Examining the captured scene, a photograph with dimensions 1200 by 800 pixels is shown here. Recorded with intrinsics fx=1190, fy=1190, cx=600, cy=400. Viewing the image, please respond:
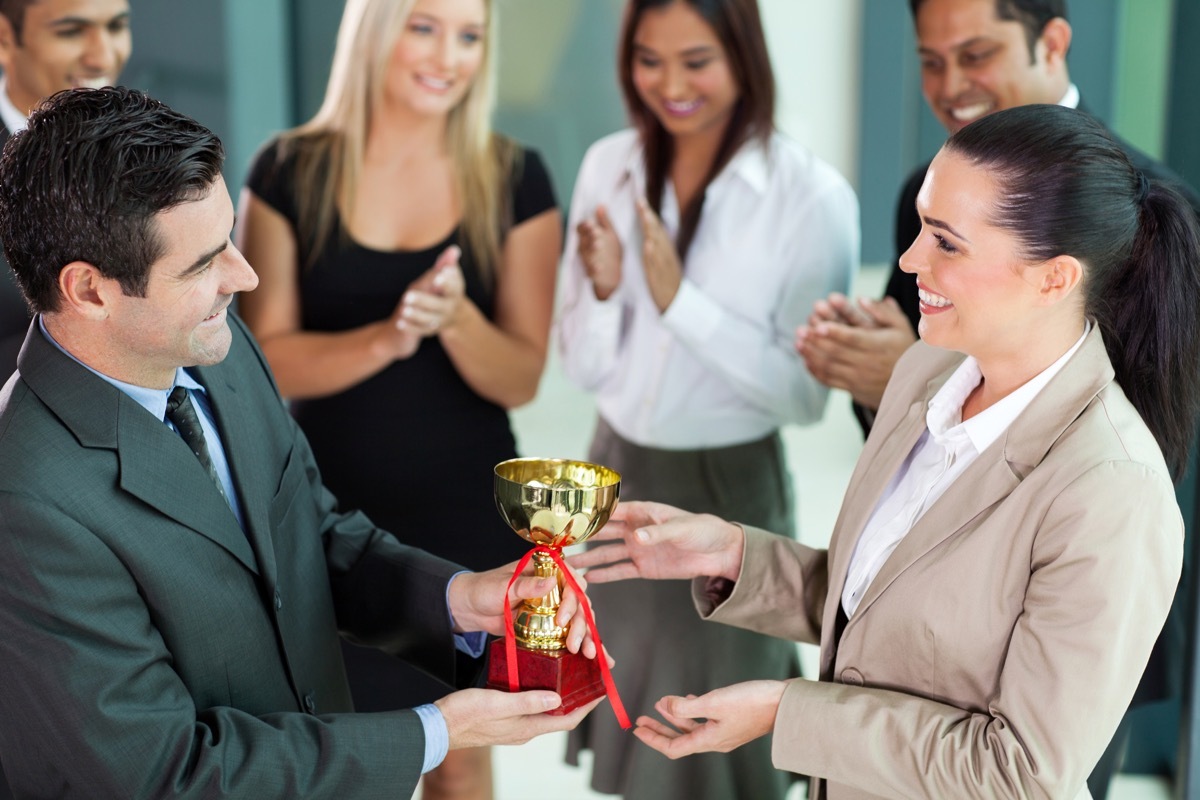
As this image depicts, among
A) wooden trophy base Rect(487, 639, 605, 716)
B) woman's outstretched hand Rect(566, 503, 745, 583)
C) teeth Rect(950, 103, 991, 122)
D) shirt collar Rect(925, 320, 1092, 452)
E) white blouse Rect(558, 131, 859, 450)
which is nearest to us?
shirt collar Rect(925, 320, 1092, 452)

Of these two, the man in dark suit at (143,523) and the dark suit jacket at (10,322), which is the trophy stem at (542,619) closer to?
the man in dark suit at (143,523)

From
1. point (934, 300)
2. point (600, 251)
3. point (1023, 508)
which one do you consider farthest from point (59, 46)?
point (1023, 508)

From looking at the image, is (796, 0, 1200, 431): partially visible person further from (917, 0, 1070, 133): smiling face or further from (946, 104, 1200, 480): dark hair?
(946, 104, 1200, 480): dark hair

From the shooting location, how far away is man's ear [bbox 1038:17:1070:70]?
8.20 feet

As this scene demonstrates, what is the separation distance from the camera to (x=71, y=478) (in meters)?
1.40

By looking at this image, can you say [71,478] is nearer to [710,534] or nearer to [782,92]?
[710,534]

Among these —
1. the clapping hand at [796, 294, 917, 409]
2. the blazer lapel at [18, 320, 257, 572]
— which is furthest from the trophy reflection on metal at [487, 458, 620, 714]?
the clapping hand at [796, 294, 917, 409]

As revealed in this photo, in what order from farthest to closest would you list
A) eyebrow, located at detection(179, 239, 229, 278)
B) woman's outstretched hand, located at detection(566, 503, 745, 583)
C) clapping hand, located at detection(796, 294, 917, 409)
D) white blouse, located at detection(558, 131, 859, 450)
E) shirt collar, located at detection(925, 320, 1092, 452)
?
white blouse, located at detection(558, 131, 859, 450) < clapping hand, located at detection(796, 294, 917, 409) < woman's outstretched hand, located at detection(566, 503, 745, 583) < shirt collar, located at detection(925, 320, 1092, 452) < eyebrow, located at detection(179, 239, 229, 278)

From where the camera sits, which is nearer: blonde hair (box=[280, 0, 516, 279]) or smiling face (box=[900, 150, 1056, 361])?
smiling face (box=[900, 150, 1056, 361])

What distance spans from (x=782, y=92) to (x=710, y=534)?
1.77 m

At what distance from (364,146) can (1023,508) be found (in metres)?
2.01

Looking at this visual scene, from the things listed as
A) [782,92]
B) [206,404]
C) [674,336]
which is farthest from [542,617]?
[782,92]

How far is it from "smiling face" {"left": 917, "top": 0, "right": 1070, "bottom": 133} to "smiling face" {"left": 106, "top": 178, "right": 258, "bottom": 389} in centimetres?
167

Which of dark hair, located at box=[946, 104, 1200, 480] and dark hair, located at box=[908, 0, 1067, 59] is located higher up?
dark hair, located at box=[908, 0, 1067, 59]
